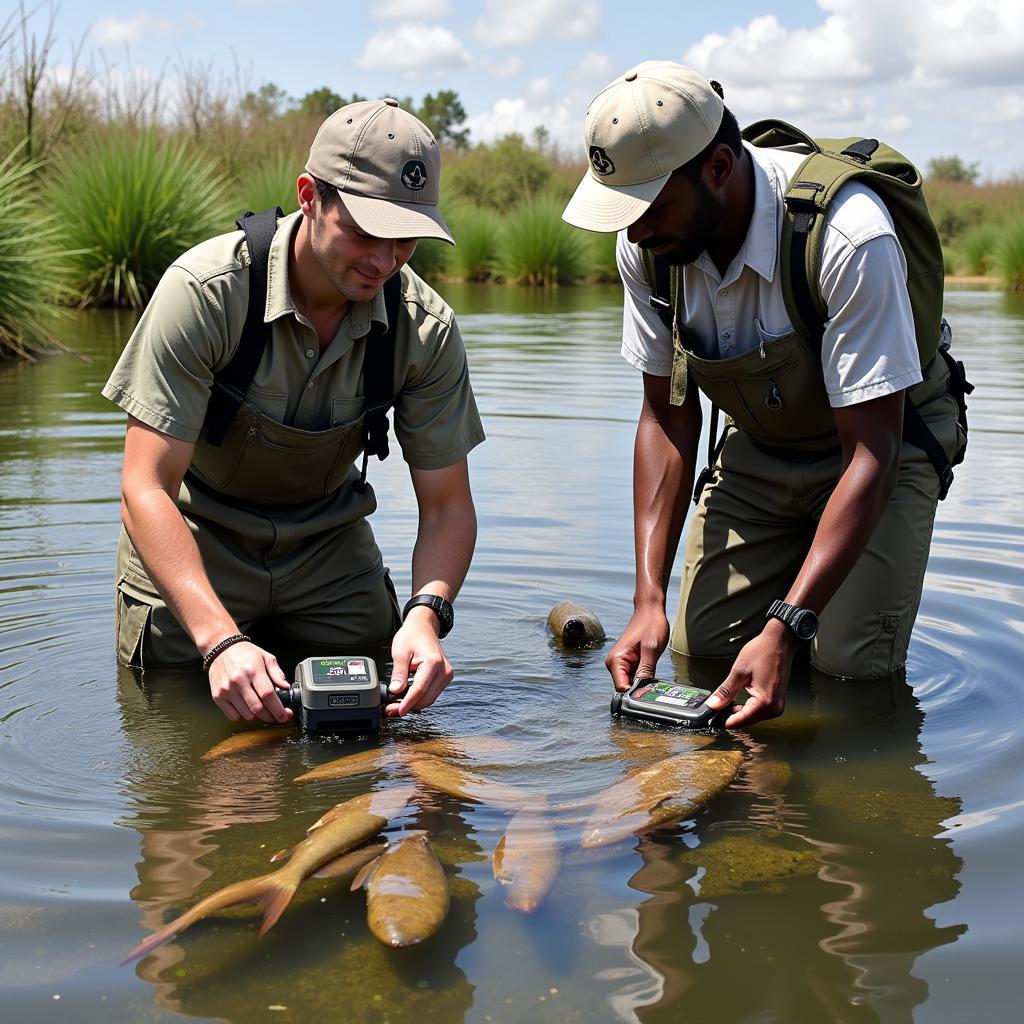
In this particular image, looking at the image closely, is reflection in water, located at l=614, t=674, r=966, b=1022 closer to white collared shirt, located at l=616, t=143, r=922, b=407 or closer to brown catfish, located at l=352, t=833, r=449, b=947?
brown catfish, located at l=352, t=833, r=449, b=947

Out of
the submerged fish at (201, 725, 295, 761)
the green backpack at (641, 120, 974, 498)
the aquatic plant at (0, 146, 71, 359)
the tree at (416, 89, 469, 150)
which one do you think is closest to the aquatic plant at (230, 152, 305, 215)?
the aquatic plant at (0, 146, 71, 359)

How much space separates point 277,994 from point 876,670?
2567 millimetres

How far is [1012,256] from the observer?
2684 centimetres

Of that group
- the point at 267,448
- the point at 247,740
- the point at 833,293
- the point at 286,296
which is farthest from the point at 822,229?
the point at 247,740

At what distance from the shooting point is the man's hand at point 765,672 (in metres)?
3.58

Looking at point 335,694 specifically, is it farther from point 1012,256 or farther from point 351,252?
point 1012,256

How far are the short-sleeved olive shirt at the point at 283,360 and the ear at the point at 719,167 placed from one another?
0.88m

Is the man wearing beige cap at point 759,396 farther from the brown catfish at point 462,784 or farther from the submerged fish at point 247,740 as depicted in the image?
the submerged fish at point 247,740

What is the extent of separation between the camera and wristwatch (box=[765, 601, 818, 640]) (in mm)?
3590

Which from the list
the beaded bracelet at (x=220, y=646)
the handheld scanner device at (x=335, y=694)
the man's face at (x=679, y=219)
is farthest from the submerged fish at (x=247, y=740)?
the man's face at (x=679, y=219)

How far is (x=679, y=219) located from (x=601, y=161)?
279mm

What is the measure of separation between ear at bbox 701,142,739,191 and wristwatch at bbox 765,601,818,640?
3.95 feet

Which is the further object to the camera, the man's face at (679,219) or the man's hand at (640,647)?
the man's hand at (640,647)

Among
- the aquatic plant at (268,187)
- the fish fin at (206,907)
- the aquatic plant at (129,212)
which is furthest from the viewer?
the aquatic plant at (268,187)
